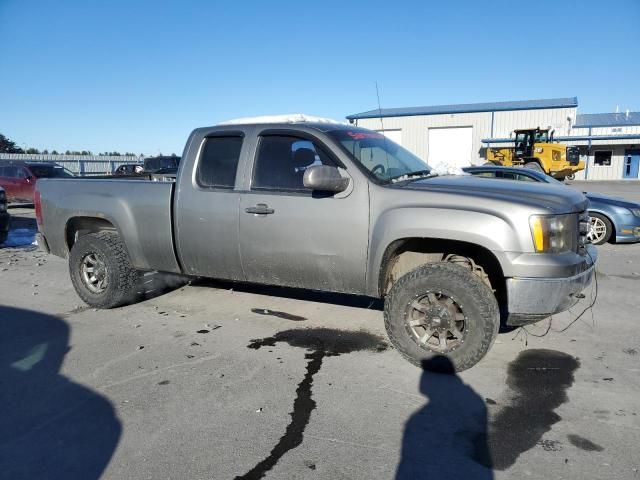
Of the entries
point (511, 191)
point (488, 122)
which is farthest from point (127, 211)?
point (488, 122)

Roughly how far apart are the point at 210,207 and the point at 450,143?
1526 inches

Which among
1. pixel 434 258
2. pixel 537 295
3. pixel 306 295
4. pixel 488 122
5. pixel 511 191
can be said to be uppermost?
pixel 488 122

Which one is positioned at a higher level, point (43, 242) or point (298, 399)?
point (43, 242)

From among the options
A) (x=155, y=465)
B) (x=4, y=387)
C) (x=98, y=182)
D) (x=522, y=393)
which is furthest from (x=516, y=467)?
(x=98, y=182)

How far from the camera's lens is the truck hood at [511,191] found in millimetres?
3488

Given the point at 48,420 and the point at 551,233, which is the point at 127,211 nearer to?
the point at 48,420

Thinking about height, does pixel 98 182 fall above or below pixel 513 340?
above

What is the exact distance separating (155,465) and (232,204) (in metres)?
2.39

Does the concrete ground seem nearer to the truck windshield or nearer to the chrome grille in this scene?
the chrome grille

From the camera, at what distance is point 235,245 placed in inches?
174

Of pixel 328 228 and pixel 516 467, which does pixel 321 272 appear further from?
pixel 516 467

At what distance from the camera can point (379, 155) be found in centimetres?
441

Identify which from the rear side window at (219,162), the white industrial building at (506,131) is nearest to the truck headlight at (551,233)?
the rear side window at (219,162)

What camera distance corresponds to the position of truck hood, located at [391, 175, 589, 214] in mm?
3488
